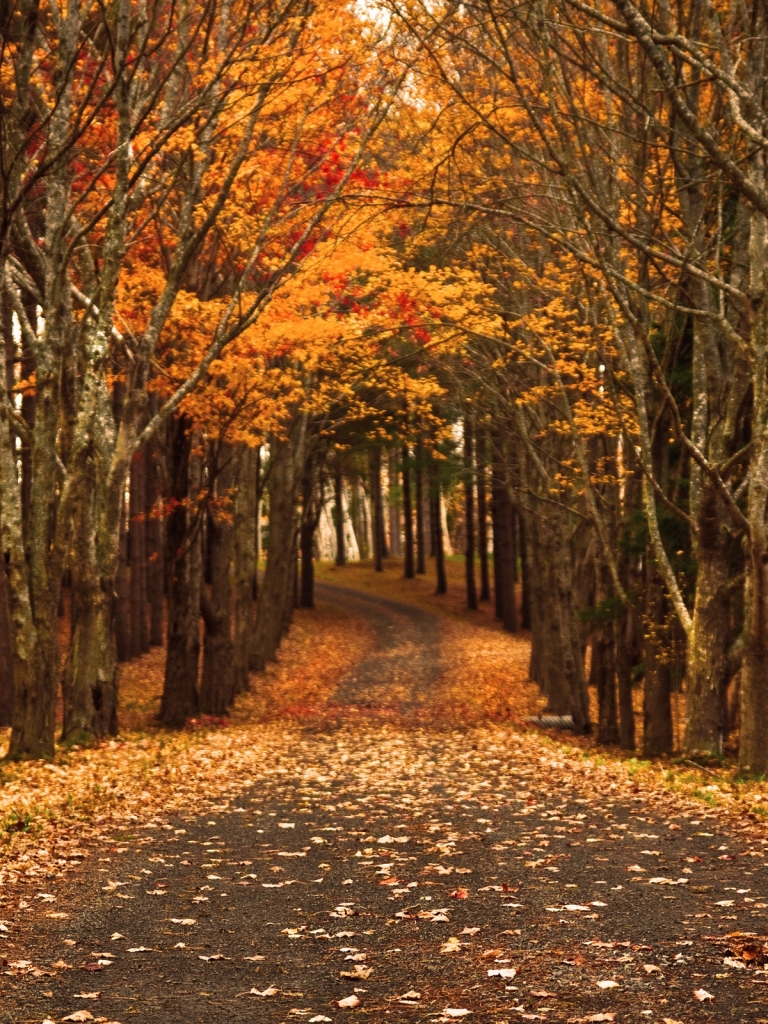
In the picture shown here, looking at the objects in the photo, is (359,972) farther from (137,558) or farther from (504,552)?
(504,552)

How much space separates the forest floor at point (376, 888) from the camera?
15.9ft

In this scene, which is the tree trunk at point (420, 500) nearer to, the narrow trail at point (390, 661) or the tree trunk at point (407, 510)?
the tree trunk at point (407, 510)

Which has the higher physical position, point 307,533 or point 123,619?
point 307,533

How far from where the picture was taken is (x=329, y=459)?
3719 cm

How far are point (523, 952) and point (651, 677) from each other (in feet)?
39.9

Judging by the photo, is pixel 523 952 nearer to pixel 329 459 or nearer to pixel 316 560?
pixel 329 459

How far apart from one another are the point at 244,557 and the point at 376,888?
17958 mm

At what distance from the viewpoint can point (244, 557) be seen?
81.1 ft

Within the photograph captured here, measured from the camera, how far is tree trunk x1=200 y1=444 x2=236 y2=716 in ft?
68.2

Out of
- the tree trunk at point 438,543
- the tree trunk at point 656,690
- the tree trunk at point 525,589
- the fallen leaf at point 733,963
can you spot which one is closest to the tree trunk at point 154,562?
the tree trunk at point 525,589

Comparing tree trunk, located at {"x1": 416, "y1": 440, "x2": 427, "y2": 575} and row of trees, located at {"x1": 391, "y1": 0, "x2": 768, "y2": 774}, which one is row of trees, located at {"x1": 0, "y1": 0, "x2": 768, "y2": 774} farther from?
tree trunk, located at {"x1": 416, "y1": 440, "x2": 427, "y2": 575}

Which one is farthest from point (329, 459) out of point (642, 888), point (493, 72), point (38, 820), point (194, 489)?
point (642, 888)

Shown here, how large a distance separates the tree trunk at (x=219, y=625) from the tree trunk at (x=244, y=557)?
228 cm

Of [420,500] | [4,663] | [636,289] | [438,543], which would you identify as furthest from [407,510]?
[636,289]
